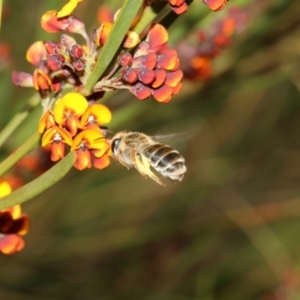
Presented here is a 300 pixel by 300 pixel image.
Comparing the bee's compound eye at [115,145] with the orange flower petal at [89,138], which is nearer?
the orange flower petal at [89,138]

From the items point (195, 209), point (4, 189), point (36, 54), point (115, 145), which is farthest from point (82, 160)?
point (195, 209)

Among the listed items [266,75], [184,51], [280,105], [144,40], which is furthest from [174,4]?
[280,105]

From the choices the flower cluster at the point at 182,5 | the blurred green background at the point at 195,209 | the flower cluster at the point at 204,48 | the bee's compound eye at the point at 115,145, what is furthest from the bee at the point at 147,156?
the blurred green background at the point at 195,209

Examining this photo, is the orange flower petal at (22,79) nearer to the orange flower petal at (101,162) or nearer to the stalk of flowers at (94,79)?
the stalk of flowers at (94,79)

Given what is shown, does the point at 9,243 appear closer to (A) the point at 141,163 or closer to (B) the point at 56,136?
(B) the point at 56,136

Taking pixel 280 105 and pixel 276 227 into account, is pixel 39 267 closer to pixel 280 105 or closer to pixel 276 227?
pixel 276 227
